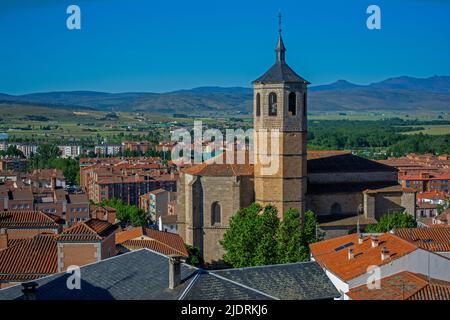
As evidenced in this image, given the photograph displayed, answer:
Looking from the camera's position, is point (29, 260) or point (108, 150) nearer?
point (29, 260)

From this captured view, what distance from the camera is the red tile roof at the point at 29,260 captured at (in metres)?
21.6

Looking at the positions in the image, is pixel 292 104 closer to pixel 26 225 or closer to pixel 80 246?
pixel 26 225

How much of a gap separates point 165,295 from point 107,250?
9.20m

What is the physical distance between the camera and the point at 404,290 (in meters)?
17.5

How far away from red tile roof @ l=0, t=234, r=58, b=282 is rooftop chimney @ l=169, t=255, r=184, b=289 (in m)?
7.96

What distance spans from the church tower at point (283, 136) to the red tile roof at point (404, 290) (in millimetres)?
15494

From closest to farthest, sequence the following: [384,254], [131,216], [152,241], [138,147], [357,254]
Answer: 1. [384,254]
2. [357,254]
3. [152,241]
4. [131,216]
5. [138,147]

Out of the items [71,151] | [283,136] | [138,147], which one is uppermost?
[283,136]

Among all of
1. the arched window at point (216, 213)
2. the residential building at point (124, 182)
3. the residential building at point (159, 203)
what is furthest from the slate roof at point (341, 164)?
the residential building at point (124, 182)

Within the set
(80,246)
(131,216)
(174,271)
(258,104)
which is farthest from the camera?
(131,216)

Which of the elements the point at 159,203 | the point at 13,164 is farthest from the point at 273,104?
the point at 13,164

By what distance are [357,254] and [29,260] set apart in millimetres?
9809

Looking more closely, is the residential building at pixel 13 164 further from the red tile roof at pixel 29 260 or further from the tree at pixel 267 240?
the red tile roof at pixel 29 260

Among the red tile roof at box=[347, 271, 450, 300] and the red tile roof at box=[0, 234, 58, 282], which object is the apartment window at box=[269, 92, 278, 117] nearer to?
the red tile roof at box=[0, 234, 58, 282]
